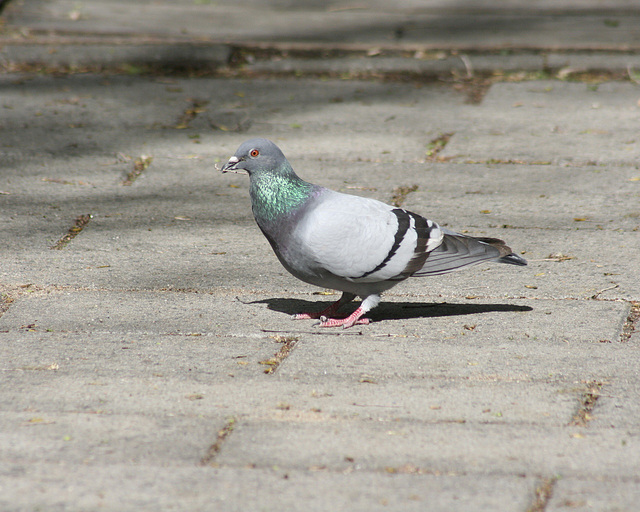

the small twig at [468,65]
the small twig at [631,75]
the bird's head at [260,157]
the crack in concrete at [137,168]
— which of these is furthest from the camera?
the small twig at [468,65]

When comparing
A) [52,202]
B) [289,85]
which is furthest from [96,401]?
[289,85]

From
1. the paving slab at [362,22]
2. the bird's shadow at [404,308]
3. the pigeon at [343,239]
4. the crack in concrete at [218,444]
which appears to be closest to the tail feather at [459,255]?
the pigeon at [343,239]

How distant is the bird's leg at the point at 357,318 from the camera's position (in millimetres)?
3723

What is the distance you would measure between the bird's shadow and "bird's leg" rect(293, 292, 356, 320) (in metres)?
0.06

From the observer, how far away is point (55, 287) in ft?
13.0

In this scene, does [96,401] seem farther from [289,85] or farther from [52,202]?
[289,85]

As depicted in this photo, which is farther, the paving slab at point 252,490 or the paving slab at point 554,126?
the paving slab at point 554,126

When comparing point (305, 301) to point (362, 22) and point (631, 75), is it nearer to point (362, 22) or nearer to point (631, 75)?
point (631, 75)

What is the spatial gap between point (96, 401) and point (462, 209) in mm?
2530

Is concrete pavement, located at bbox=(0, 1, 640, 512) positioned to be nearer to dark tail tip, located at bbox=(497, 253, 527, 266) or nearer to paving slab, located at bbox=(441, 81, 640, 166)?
paving slab, located at bbox=(441, 81, 640, 166)

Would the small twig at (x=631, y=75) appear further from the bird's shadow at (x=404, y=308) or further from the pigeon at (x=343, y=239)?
the bird's shadow at (x=404, y=308)

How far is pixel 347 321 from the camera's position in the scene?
3721mm

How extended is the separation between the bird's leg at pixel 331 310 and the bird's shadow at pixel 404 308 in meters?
0.06

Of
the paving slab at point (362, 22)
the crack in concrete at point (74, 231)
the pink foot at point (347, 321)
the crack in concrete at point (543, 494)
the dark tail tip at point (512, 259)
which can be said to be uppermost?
the paving slab at point (362, 22)
